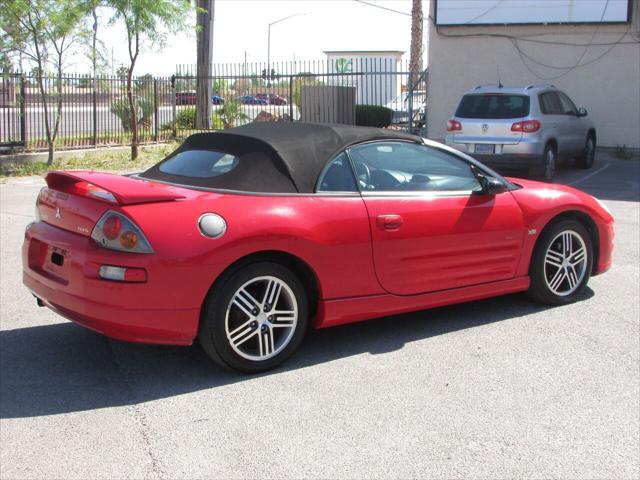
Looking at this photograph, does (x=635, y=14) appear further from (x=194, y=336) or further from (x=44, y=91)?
(x=194, y=336)

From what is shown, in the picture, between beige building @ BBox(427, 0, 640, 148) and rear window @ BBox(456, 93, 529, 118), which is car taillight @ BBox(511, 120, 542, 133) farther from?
beige building @ BBox(427, 0, 640, 148)

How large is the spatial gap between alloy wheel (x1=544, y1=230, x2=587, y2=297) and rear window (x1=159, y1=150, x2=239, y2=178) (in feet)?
8.60

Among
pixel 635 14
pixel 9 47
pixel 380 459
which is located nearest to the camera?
pixel 380 459

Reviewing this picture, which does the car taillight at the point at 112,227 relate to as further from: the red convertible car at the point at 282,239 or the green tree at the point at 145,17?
the green tree at the point at 145,17

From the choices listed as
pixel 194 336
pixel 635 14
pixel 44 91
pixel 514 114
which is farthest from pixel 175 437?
pixel 635 14

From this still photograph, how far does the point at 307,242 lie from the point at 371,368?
2.93ft

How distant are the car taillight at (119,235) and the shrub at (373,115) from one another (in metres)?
21.3

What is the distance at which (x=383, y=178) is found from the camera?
561cm

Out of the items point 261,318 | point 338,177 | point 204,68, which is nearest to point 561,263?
point 338,177

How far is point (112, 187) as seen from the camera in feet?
16.0

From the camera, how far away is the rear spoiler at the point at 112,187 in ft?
15.4

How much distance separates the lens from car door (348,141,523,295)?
5.41 metres

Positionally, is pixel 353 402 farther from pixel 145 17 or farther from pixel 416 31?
pixel 416 31

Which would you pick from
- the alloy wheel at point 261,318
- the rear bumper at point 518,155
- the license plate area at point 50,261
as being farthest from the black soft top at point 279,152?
the rear bumper at point 518,155
